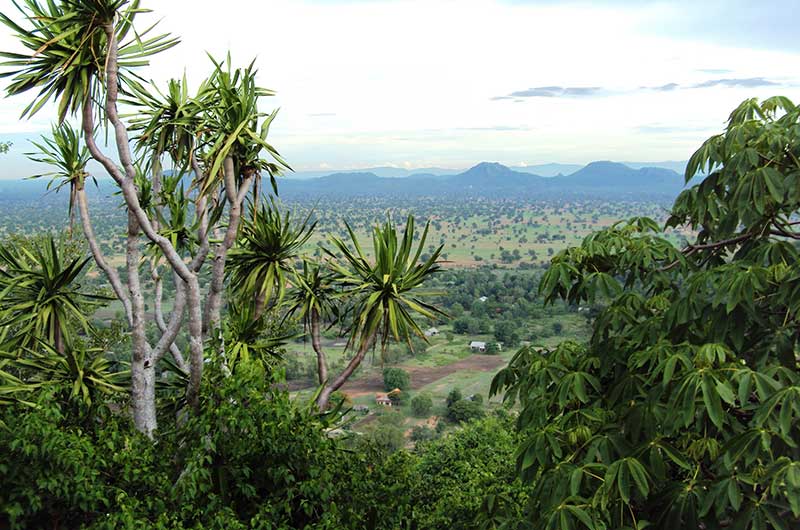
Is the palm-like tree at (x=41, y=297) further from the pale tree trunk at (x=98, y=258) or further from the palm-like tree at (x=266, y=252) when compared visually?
the palm-like tree at (x=266, y=252)

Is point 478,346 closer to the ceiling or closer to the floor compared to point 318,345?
closer to the floor

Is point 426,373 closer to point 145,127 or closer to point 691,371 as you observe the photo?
point 145,127

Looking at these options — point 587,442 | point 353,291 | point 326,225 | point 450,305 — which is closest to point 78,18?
point 353,291

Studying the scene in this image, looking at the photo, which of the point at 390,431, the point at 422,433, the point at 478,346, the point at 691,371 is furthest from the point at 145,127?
the point at 478,346

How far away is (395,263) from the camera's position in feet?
21.2

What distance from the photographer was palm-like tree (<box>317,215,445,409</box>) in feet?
20.7

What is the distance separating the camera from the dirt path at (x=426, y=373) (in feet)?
147

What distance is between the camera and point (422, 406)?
3788cm

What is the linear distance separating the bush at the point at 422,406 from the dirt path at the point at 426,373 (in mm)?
5756

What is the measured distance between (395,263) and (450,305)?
59.9 meters

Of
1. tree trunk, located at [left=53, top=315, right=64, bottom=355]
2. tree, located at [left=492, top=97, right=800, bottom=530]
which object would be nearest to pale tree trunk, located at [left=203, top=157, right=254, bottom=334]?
tree trunk, located at [left=53, top=315, right=64, bottom=355]

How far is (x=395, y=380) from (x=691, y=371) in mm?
41539

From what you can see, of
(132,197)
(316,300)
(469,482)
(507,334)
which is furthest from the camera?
(507,334)

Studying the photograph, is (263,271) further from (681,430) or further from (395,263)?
(681,430)
